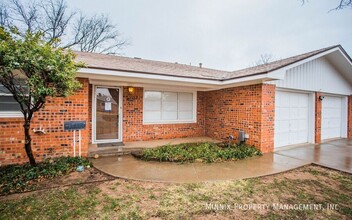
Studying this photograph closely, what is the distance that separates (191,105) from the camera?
928 cm

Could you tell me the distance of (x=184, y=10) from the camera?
1169 centimetres

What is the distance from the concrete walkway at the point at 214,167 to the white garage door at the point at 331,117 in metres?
3.51

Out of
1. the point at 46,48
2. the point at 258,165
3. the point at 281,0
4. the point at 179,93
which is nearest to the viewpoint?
the point at 46,48

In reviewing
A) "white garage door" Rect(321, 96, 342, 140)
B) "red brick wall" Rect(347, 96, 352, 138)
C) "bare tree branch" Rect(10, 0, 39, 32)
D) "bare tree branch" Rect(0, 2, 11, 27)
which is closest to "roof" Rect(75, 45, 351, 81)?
"white garage door" Rect(321, 96, 342, 140)

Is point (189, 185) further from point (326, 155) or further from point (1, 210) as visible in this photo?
point (326, 155)

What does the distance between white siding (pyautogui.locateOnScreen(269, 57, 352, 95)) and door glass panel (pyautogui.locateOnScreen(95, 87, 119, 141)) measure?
6.50 metres

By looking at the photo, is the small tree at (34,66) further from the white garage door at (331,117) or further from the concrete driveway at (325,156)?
the white garage door at (331,117)

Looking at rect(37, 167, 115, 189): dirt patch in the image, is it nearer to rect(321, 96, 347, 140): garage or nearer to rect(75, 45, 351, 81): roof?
rect(75, 45, 351, 81): roof

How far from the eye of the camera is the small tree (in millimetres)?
3576

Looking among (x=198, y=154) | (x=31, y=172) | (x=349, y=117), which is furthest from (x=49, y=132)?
(x=349, y=117)

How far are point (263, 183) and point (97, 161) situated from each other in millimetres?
4637

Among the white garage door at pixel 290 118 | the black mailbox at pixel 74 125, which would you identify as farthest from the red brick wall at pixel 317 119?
the black mailbox at pixel 74 125

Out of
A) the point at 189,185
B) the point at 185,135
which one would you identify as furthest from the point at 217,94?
the point at 189,185

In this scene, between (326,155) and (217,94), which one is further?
(217,94)
